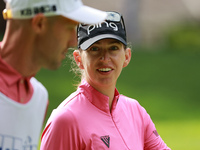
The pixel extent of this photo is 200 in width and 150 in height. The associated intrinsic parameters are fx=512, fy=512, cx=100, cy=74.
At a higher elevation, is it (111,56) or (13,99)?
(111,56)

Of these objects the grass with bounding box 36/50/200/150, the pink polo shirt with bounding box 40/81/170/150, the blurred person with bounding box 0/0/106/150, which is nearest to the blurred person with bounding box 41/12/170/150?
the pink polo shirt with bounding box 40/81/170/150

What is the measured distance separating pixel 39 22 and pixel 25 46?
0.42 feet

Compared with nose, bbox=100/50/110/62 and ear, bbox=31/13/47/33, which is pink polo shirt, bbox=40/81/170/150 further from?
ear, bbox=31/13/47/33

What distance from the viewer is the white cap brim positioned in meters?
2.36

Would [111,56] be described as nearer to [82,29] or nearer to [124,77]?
[82,29]

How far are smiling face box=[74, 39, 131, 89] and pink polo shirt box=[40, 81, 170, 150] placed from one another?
8cm

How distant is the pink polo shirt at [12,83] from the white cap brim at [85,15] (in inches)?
14.4

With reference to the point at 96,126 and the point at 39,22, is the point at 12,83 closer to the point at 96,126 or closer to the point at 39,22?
the point at 39,22

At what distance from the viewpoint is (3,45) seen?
7.77 ft

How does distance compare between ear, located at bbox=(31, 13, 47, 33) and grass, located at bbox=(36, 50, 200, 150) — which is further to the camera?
grass, located at bbox=(36, 50, 200, 150)

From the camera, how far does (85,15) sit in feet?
7.91

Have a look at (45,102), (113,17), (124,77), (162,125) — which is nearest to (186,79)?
(124,77)

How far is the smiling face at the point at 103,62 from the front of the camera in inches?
137

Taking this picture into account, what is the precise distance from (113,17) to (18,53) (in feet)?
4.43
